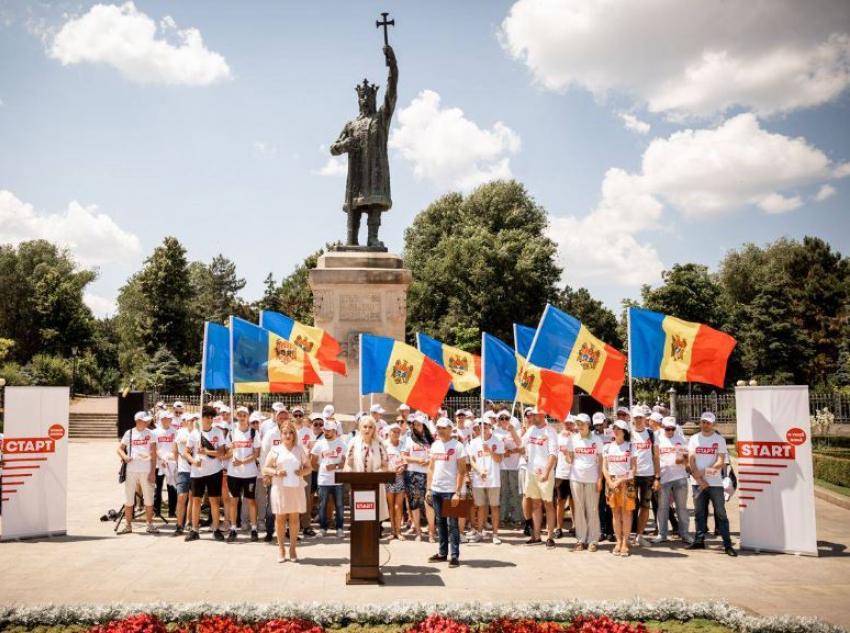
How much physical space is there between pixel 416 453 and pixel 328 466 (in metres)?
1.61

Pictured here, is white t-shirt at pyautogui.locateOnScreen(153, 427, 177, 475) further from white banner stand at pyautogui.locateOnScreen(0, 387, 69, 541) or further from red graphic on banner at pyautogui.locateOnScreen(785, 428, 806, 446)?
red graphic on banner at pyautogui.locateOnScreen(785, 428, 806, 446)

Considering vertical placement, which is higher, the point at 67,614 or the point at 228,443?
the point at 228,443

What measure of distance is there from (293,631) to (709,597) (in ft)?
17.0

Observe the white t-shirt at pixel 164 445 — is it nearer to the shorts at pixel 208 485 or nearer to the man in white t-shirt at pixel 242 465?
the shorts at pixel 208 485

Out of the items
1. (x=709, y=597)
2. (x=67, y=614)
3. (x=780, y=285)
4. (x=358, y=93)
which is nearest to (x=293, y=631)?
(x=67, y=614)

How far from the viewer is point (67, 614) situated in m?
7.60

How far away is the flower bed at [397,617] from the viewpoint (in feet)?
23.2

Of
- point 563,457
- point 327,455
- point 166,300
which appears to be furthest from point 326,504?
point 166,300

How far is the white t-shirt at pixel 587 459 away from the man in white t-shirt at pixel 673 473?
116cm

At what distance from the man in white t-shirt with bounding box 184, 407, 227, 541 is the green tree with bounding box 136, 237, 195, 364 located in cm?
4687

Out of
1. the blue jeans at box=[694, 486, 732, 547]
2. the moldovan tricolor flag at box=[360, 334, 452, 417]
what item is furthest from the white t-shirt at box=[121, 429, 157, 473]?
the blue jeans at box=[694, 486, 732, 547]

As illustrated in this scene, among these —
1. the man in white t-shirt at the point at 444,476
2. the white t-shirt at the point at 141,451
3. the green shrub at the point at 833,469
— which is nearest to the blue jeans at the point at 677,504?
the man in white t-shirt at the point at 444,476

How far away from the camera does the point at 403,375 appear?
1280 cm

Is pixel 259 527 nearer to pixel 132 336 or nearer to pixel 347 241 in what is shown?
pixel 347 241
